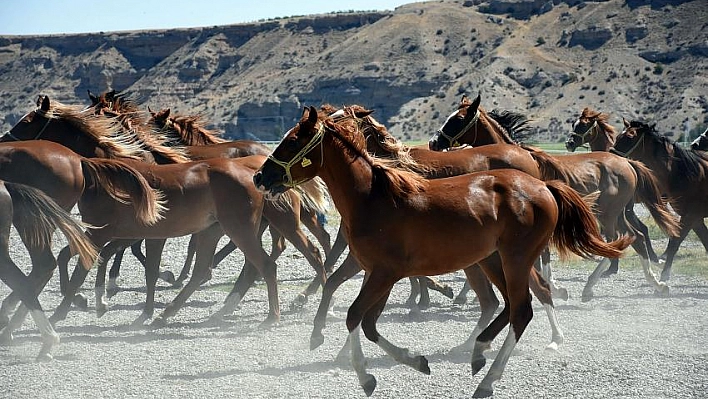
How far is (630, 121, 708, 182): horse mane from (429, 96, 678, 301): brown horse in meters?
0.78

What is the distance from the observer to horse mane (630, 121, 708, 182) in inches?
584

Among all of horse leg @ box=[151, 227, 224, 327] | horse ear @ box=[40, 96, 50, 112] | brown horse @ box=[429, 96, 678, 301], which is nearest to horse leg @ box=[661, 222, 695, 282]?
brown horse @ box=[429, 96, 678, 301]

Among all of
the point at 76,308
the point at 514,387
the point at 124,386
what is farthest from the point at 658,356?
the point at 76,308

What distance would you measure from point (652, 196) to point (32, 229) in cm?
892

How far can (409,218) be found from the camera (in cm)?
739

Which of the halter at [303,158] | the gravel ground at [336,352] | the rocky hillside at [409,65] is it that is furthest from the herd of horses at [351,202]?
the rocky hillside at [409,65]

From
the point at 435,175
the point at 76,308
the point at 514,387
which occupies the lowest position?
the point at 76,308

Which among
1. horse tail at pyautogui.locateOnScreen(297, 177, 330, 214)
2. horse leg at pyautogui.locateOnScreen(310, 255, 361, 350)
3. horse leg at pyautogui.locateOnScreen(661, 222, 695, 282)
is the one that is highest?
horse tail at pyautogui.locateOnScreen(297, 177, 330, 214)

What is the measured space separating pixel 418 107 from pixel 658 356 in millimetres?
69674

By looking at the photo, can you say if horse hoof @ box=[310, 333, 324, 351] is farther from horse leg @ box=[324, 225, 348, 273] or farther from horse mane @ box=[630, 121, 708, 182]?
horse mane @ box=[630, 121, 708, 182]

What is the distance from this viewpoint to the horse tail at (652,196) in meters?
13.8

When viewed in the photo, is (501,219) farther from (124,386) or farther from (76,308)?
(76,308)

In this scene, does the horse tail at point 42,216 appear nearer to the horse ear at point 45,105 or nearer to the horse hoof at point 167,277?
the horse ear at point 45,105

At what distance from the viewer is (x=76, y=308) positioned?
11859mm
